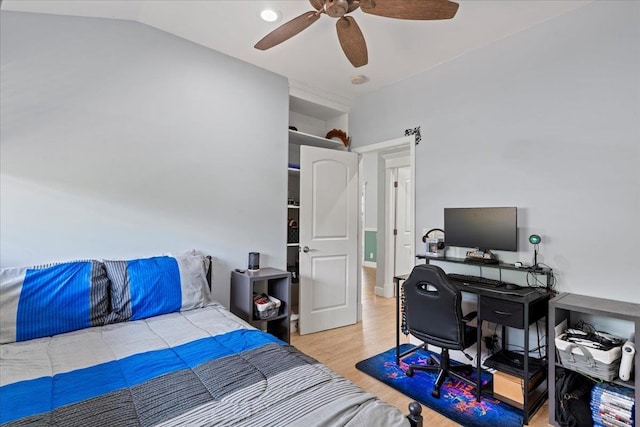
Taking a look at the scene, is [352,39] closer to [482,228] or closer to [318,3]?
[318,3]

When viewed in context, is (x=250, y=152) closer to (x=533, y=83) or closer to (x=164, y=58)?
(x=164, y=58)

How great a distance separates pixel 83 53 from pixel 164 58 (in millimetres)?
559

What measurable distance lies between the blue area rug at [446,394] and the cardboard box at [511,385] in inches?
2.5

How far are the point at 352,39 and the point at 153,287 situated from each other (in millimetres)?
2063

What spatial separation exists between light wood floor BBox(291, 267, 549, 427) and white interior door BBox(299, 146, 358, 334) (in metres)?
0.20

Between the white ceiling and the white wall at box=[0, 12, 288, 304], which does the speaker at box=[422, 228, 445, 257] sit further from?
the white ceiling

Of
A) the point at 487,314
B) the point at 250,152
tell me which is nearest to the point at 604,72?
the point at 487,314

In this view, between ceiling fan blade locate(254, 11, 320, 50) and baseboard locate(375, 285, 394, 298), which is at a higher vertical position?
ceiling fan blade locate(254, 11, 320, 50)

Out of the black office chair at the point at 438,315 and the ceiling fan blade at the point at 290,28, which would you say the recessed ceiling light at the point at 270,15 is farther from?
the black office chair at the point at 438,315

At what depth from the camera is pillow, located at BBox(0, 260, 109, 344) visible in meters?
1.67

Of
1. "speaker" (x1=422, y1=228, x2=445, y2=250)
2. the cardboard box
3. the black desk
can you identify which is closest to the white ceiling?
"speaker" (x1=422, y1=228, x2=445, y2=250)

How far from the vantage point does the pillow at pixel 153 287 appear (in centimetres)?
200

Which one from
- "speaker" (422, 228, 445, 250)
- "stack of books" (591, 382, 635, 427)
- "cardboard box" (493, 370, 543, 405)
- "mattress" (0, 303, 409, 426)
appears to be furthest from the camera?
"speaker" (422, 228, 445, 250)

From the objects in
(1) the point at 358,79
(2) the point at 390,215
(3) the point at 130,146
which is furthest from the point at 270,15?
(2) the point at 390,215
